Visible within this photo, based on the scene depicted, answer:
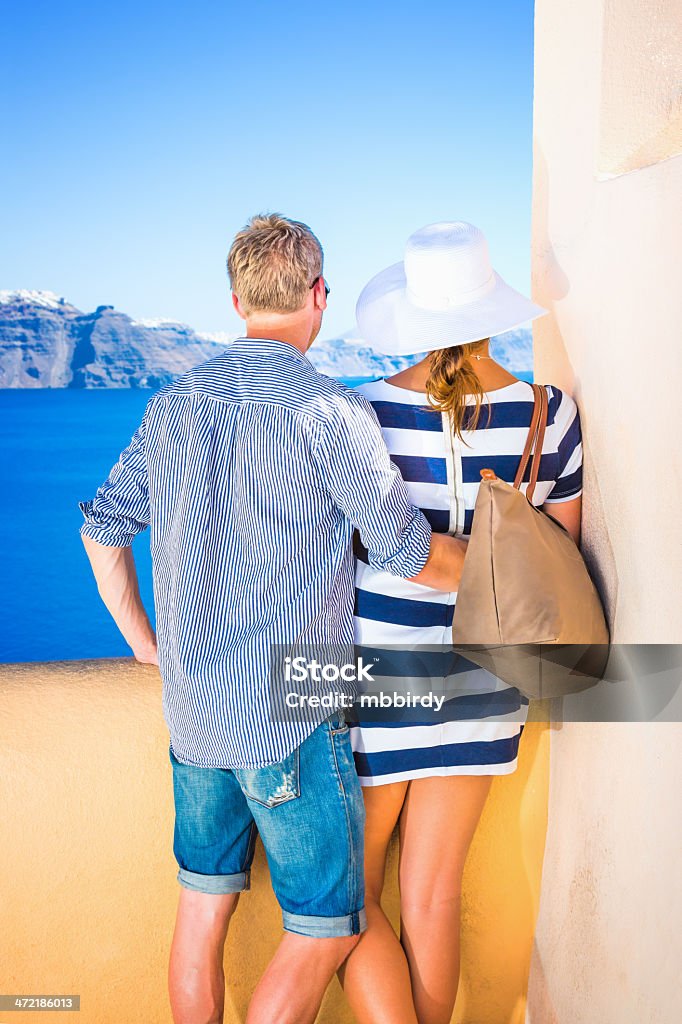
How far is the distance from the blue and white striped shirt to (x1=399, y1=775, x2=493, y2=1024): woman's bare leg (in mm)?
338

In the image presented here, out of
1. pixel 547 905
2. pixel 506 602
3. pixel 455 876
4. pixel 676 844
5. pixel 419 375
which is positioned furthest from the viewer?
pixel 547 905

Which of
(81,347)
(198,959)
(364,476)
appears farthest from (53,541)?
(81,347)

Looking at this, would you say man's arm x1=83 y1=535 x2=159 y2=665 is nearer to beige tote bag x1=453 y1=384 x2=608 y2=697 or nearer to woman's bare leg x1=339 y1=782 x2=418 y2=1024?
woman's bare leg x1=339 y1=782 x2=418 y2=1024

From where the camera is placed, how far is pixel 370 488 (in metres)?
1.23

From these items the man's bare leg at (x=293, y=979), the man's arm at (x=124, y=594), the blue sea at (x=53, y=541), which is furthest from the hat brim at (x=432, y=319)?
the blue sea at (x=53, y=541)

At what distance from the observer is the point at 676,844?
1128 millimetres

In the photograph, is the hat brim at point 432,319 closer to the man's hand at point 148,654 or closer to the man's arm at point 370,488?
the man's arm at point 370,488

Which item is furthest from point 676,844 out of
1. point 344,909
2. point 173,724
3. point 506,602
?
point 173,724

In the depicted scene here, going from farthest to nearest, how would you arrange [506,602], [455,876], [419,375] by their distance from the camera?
1. [455,876]
2. [419,375]
3. [506,602]

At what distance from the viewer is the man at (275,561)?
123 cm

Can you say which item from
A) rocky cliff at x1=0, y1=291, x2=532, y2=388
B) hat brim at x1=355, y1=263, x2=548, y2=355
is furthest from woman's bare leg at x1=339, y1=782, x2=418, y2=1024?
rocky cliff at x1=0, y1=291, x2=532, y2=388

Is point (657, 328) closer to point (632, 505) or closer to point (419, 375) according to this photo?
point (632, 505)

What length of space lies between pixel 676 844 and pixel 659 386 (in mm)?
612

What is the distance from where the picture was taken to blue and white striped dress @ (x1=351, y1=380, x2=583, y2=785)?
138 centimetres
